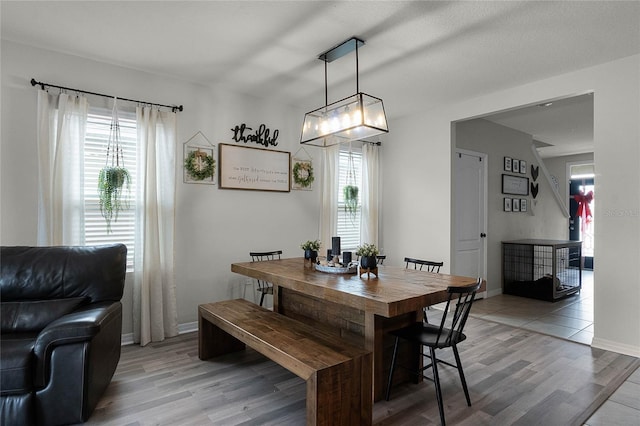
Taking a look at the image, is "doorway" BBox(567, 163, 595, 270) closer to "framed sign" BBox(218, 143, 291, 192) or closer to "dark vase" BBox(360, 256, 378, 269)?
"framed sign" BBox(218, 143, 291, 192)

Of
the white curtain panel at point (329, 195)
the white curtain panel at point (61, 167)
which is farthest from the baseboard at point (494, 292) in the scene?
the white curtain panel at point (61, 167)

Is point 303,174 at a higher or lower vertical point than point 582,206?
higher

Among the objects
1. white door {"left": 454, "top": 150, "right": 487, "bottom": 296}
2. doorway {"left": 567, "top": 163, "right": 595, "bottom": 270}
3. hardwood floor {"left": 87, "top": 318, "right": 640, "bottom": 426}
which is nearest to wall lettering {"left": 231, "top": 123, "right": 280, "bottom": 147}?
hardwood floor {"left": 87, "top": 318, "right": 640, "bottom": 426}

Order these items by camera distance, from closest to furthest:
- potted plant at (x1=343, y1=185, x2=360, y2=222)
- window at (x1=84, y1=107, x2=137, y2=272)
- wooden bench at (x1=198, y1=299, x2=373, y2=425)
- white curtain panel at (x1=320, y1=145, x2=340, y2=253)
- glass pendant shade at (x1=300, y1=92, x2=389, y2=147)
Answer: wooden bench at (x1=198, y1=299, x2=373, y2=425), glass pendant shade at (x1=300, y1=92, x2=389, y2=147), window at (x1=84, y1=107, x2=137, y2=272), white curtain panel at (x1=320, y1=145, x2=340, y2=253), potted plant at (x1=343, y1=185, x2=360, y2=222)

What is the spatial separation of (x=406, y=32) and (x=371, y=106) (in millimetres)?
657

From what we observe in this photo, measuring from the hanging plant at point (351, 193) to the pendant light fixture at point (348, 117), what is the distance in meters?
1.81

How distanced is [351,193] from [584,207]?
22.5 ft

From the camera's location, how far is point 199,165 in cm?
402

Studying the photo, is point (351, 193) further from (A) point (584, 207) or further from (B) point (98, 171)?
(A) point (584, 207)

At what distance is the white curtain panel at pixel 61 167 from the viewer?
3.13 meters

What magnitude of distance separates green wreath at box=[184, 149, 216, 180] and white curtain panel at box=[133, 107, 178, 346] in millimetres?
206

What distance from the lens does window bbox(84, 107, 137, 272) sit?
3.40 meters

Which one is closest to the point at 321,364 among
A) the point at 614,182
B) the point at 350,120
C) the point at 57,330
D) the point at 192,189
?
the point at 57,330

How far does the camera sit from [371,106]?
2.91 m
